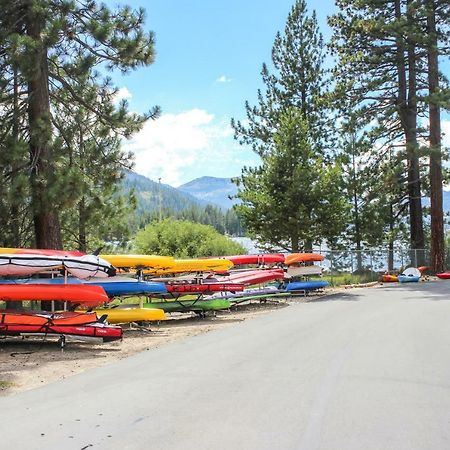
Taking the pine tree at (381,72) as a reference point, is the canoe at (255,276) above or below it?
below

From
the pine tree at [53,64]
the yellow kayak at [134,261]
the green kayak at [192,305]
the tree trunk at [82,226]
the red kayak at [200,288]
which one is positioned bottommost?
the green kayak at [192,305]

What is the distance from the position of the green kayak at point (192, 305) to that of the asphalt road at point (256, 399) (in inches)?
200

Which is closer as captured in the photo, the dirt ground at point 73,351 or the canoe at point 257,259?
the dirt ground at point 73,351

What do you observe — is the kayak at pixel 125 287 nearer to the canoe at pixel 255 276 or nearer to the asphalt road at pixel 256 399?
the asphalt road at pixel 256 399

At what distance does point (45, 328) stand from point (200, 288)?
21.1 feet

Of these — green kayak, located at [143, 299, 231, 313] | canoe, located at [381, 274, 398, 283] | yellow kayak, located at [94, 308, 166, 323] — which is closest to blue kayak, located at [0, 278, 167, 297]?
yellow kayak, located at [94, 308, 166, 323]

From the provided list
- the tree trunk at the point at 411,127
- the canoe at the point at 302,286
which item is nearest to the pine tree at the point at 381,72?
the tree trunk at the point at 411,127

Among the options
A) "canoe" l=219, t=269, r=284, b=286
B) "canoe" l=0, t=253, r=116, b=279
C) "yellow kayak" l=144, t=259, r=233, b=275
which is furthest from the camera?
"canoe" l=219, t=269, r=284, b=286

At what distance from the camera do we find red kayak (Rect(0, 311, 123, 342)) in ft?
36.6

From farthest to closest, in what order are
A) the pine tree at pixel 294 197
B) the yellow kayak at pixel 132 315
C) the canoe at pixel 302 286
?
1. the pine tree at pixel 294 197
2. the canoe at pixel 302 286
3. the yellow kayak at pixel 132 315

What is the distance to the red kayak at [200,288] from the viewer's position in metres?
16.7

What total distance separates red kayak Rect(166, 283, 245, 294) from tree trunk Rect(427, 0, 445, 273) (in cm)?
1886

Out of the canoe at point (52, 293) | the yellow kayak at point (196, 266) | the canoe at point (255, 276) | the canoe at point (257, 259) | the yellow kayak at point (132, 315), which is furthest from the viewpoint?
the canoe at point (257, 259)

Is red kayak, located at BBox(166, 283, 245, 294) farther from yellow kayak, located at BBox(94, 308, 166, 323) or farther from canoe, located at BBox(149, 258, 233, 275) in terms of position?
yellow kayak, located at BBox(94, 308, 166, 323)
